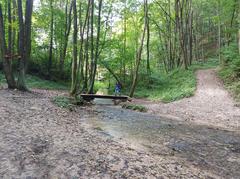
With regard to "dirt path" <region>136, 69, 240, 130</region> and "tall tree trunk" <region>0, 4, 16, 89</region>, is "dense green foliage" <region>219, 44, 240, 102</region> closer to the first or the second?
"dirt path" <region>136, 69, 240, 130</region>

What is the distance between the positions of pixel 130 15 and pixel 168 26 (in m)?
4.77

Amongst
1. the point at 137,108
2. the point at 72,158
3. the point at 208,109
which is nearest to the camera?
the point at 72,158

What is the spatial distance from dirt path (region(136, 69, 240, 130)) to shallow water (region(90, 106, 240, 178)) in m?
1.46

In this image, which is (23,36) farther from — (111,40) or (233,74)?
(233,74)

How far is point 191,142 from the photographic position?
23.5ft

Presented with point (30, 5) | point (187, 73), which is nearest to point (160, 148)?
point (30, 5)

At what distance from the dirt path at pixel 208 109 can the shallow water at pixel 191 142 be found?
4.79 ft

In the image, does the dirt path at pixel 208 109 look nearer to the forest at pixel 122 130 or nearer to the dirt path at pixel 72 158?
the forest at pixel 122 130

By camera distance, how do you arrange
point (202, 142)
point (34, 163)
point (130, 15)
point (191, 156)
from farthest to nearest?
1. point (130, 15)
2. point (202, 142)
3. point (191, 156)
4. point (34, 163)

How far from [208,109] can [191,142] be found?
20.8ft

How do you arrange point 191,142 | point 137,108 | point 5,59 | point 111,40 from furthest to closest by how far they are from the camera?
point 111,40, point 137,108, point 5,59, point 191,142

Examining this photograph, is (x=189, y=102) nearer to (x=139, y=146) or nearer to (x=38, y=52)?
(x=139, y=146)

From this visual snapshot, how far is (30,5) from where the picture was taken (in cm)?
1367

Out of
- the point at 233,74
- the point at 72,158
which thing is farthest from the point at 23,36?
the point at 233,74
